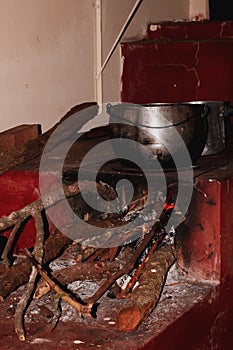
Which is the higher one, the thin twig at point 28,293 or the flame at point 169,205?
the flame at point 169,205

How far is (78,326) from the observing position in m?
2.14

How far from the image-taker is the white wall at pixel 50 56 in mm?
3141

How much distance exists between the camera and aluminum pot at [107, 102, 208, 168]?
264 cm

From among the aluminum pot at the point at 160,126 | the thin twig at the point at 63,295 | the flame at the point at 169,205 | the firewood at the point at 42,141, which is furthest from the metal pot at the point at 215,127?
the thin twig at the point at 63,295

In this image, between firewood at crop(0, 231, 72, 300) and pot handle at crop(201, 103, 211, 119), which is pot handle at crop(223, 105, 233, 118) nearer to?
pot handle at crop(201, 103, 211, 119)

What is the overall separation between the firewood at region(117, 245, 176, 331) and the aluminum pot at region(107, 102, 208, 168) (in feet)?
1.26

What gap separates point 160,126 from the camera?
2639 millimetres

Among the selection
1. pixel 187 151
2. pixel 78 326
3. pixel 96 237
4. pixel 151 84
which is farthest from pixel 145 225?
pixel 151 84

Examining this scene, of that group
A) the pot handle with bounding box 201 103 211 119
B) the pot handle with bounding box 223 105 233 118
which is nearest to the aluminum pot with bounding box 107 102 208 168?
the pot handle with bounding box 201 103 211 119

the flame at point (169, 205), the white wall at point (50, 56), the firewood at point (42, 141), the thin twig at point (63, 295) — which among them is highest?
the white wall at point (50, 56)

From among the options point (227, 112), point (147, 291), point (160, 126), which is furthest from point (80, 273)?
point (227, 112)

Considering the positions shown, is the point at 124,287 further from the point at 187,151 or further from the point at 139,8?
the point at 139,8

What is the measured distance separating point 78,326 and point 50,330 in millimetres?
89

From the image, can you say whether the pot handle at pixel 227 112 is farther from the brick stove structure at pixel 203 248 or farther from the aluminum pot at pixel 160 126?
the aluminum pot at pixel 160 126
